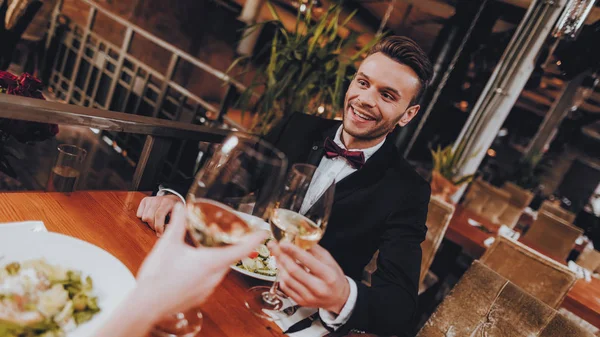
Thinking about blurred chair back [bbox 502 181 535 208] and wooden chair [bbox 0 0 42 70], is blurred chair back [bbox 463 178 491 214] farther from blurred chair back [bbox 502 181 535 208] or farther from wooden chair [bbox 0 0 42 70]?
wooden chair [bbox 0 0 42 70]

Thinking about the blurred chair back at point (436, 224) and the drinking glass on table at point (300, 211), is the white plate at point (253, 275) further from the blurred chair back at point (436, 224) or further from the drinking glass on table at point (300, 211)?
the blurred chair back at point (436, 224)

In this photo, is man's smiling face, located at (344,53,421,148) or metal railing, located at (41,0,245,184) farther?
metal railing, located at (41,0,245,184)

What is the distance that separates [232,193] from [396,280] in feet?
2.24

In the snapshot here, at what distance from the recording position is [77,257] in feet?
2.25

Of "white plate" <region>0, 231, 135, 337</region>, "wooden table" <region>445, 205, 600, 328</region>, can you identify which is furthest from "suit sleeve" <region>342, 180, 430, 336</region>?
"wooden table" <region>445, 205, 600, 328</region>

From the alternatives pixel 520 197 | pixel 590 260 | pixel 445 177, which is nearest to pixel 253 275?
pixel 445 177

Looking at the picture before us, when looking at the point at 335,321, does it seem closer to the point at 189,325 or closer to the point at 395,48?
the point at 189,325

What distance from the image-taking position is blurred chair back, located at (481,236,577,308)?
7.09 feet

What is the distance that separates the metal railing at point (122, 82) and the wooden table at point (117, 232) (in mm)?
2327

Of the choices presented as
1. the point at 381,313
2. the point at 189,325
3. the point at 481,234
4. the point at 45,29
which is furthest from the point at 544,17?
the point at 45,29

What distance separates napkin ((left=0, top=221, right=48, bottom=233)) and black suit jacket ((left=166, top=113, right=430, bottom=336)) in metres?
0.83

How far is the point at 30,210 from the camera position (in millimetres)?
844

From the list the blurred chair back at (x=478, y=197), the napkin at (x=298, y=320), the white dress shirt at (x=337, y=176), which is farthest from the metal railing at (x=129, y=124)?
the blurred chair back at (x=478, y=197)

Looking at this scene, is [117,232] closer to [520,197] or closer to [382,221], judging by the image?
[382,221]
